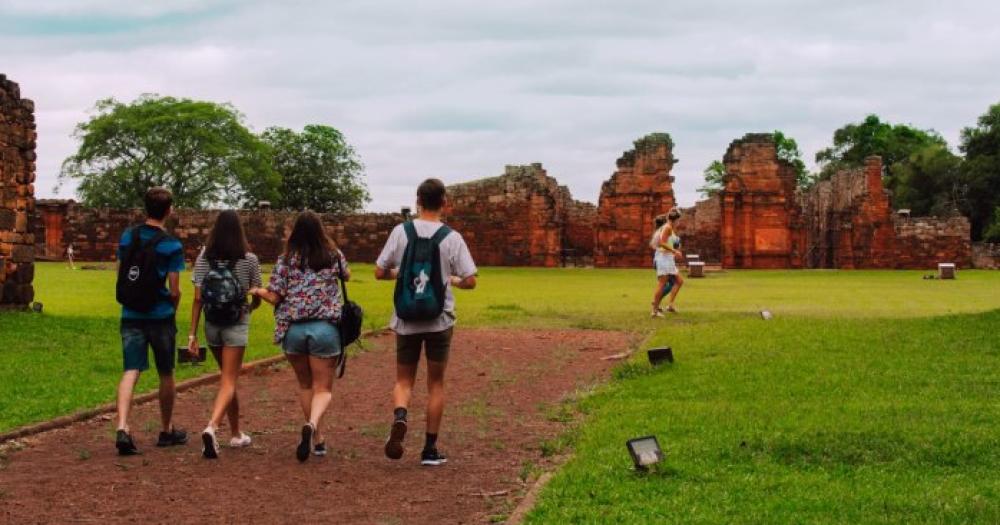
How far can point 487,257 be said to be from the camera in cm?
4566

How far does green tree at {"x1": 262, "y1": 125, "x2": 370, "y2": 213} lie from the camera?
247 feet

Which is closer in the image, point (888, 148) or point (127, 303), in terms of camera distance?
point (127, 303)

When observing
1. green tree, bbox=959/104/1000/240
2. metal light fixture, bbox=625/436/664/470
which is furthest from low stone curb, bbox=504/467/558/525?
green tree, bbox=959/104/1000/240

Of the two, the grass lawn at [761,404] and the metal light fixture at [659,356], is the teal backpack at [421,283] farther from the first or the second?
the metal light fixture at [659,356]

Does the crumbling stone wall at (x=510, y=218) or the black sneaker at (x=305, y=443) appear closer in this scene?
the black sneaker at (x=305, y=443)

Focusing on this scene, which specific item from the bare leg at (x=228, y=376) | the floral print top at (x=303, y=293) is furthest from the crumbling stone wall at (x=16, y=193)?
the floral print top at (x=303, y=293)

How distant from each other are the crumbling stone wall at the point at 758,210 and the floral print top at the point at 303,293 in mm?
36909

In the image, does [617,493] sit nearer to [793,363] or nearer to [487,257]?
[793,363]

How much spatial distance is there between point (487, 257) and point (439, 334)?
38.1 meters

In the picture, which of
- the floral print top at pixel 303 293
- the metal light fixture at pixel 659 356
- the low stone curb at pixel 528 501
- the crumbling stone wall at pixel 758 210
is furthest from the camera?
the crumbling stone wall at pixel 758 210

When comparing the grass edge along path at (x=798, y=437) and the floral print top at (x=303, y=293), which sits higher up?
the floral print top at (x=303, y=293)

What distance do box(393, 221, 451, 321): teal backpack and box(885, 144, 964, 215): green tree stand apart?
199ft

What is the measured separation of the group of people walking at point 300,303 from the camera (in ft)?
24.9

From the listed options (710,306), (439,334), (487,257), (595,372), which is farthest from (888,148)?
(439,334)
